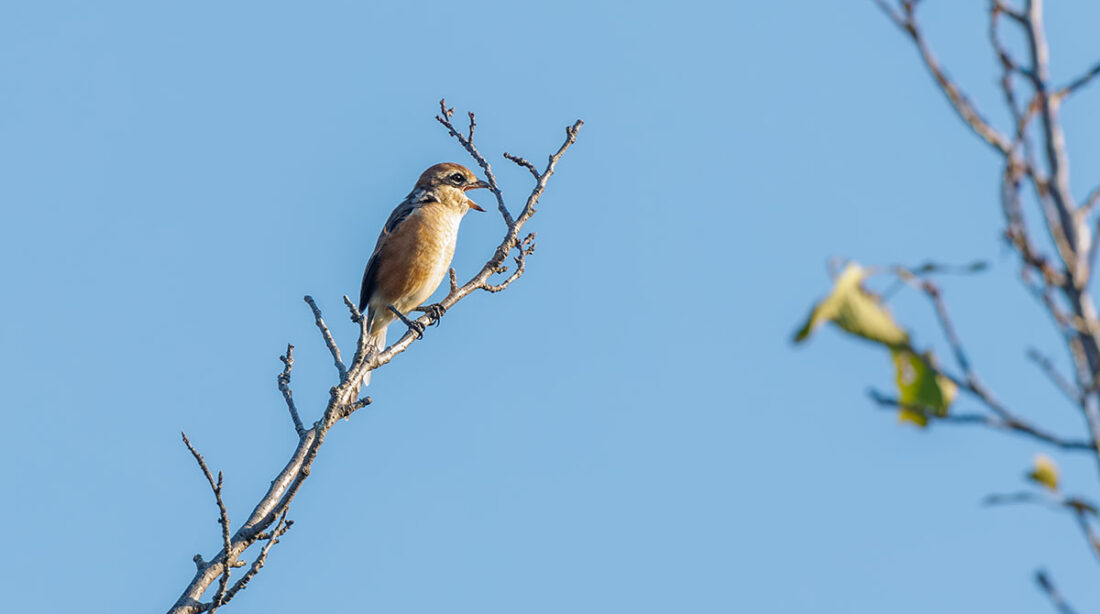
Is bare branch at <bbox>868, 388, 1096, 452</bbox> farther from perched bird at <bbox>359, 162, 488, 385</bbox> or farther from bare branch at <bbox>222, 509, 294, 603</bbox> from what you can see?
perched bird at <bbox>359, 162, 488, 385</bbox>

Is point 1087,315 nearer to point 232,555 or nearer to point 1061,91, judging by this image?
point 1061,91

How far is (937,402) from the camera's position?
2217 millimetres

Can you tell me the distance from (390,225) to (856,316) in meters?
7.99

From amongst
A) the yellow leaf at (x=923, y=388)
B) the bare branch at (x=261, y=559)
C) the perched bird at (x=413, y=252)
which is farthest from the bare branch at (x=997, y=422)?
the perched bird at (x=413, y=252)

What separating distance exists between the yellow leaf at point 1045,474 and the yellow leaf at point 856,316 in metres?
0.40

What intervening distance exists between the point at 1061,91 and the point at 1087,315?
1.52 feet

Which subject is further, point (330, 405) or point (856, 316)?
point (330, 405)

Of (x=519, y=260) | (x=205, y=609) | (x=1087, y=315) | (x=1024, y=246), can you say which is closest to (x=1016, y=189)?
(x=1024, y=246)

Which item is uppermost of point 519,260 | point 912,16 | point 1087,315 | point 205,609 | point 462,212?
point 462,212

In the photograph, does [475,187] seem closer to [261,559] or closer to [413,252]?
[413,252]

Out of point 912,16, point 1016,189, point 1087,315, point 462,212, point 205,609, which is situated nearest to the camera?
point 1087,315

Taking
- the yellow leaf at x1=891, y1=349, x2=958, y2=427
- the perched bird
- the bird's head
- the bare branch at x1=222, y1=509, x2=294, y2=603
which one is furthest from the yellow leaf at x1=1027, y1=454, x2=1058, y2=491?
the bird's head

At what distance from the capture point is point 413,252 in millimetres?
9344

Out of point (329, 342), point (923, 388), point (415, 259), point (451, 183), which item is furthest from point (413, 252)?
point (923, 388)
